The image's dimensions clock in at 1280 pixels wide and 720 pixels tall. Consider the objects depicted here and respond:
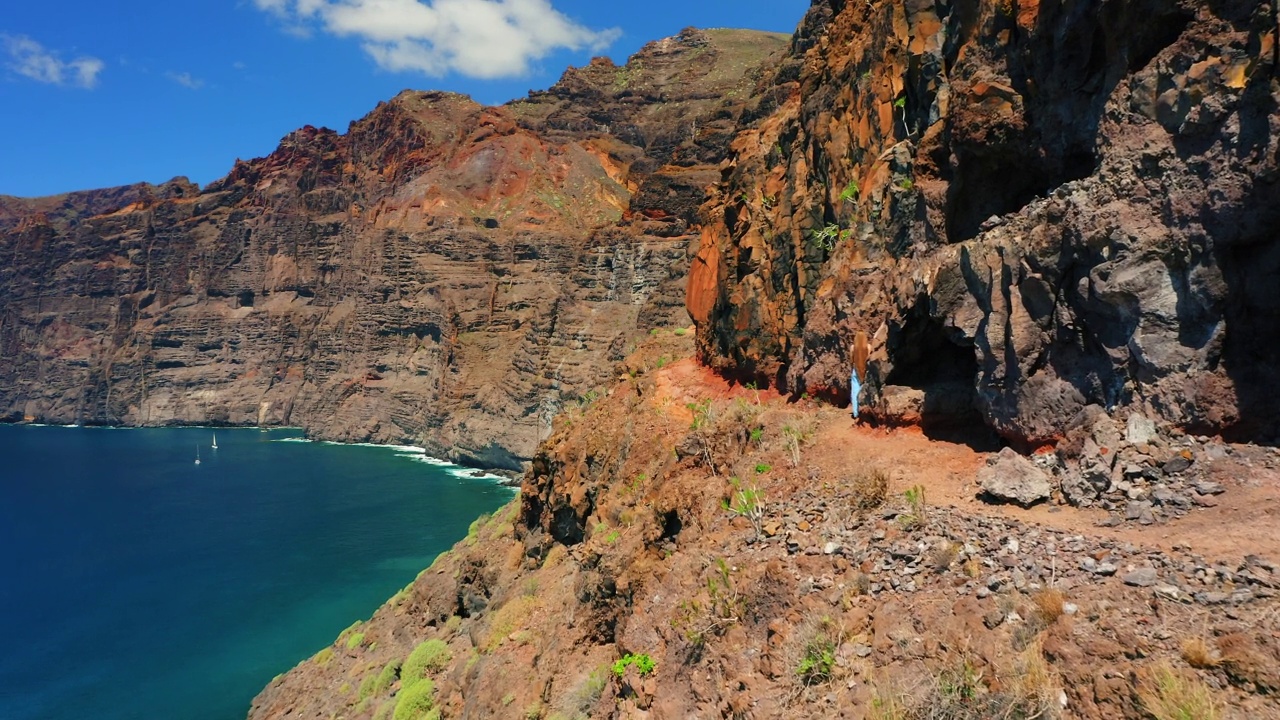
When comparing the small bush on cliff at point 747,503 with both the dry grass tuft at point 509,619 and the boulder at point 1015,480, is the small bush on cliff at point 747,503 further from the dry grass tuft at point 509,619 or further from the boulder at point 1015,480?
the dry grass tuft at point 509,619

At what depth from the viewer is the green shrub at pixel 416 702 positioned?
14.0 metres

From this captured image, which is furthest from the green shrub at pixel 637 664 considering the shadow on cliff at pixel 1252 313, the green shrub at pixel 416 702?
the green shrub at pixel 416 702

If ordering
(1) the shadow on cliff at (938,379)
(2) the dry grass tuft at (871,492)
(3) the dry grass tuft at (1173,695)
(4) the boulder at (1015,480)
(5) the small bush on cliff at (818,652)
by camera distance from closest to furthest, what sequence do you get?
(3) the dry grass tuft at (1173,695), (5) the small bush on cliff at (818,652), (4) the boulder at (1015,480), (2) the dry grass tuft at (871,492), (1) the shadow on cliff at (938,379)

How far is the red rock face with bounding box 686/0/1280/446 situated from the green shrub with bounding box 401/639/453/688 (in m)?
9.70

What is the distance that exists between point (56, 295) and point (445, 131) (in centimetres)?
7682

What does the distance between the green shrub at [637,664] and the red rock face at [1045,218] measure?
4.79m

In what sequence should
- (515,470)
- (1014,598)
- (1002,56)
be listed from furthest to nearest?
(515,470)
(1002,56)
(1014,598)

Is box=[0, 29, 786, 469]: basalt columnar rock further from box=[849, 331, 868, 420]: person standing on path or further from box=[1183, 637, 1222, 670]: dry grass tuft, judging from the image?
box=[1183, 637, 1222, 670]: dry grass tuft

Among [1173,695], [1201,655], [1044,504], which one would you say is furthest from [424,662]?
[1201,655]

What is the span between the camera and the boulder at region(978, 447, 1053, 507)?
22.7ft

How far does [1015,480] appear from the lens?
713cm

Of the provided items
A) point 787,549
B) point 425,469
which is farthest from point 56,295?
point 787,549

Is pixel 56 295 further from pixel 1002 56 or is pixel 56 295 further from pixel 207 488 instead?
pixel 1002 56

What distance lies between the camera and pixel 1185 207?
6.41m
